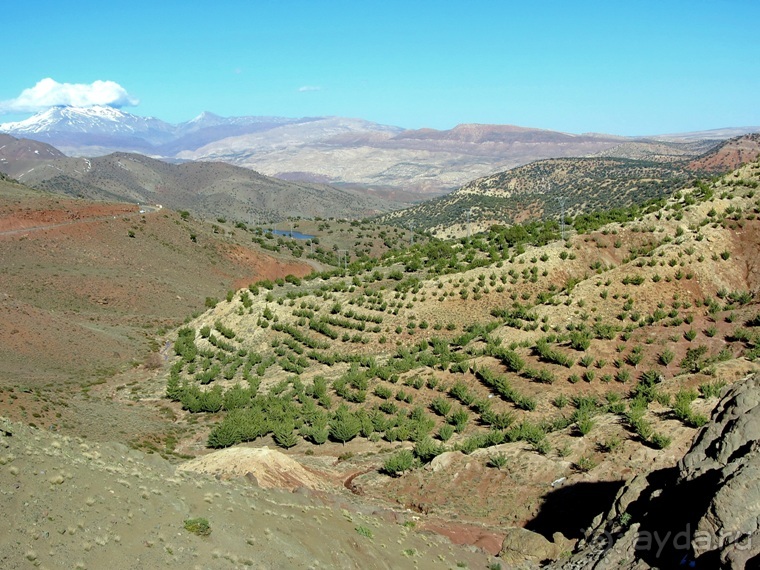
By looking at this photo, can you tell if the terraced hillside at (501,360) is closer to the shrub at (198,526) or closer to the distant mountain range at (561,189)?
the shrub at (198,526)

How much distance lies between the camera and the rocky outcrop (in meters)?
8.93

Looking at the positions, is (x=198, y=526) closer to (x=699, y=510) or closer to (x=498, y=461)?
(x=699, y=510)

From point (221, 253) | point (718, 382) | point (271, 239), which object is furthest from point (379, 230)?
point (718, 382)

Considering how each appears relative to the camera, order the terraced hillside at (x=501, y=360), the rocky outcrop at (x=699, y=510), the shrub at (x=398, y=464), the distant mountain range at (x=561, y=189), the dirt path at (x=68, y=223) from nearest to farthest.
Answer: the rocky outcrop at (x=699, y=510) → the terraced hillside at (x=501, y=360) → the shrub at (x=398, y=464) → the dirt path at (x=68, y=223) → the distant mountain range at (x=561, y=189)

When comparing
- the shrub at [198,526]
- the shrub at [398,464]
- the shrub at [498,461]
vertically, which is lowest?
the shrub at [398,464]

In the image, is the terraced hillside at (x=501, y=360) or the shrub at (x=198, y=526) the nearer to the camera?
the shrub at (x=198, y=526)

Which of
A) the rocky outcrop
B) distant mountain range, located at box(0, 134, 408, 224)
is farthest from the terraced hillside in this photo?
distant mountain range, located at box(0, 134, 408, 224)

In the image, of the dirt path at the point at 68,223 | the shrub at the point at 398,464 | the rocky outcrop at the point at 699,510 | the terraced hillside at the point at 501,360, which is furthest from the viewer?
the dirt path at the point at 68,223

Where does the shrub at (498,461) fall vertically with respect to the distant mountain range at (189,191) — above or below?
below

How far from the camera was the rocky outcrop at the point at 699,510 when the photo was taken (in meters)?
8.93

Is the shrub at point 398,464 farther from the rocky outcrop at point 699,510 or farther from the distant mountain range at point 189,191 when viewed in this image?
the distant mountain range at point 189,191

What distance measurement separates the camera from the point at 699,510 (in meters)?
9.74

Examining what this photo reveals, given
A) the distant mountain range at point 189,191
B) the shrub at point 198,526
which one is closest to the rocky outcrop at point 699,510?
the shrub at point 198,526

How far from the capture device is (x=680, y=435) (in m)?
15.1
